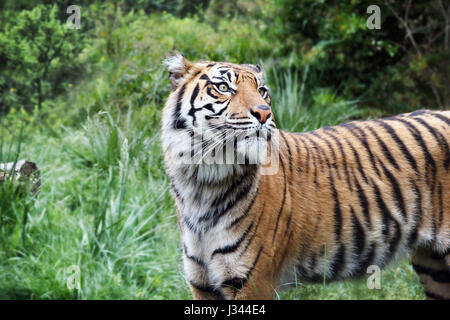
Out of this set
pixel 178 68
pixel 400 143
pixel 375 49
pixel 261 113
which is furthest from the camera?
pixel 375 49

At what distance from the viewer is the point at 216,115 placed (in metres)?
2.40

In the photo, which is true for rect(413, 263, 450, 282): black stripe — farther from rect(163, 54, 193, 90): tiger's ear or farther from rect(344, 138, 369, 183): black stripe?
rect(163, 54, 193, 90): tiger's ear

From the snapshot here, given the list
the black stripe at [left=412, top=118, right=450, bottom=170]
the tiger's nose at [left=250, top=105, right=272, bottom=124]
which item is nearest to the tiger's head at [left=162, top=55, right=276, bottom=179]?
the tiger's nose at [left=250, top=105, right=272, bottom=124]

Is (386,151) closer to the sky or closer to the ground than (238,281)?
closer to the sky

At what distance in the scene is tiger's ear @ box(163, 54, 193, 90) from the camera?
2635 mm

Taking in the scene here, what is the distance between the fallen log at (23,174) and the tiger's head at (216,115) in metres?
1.89

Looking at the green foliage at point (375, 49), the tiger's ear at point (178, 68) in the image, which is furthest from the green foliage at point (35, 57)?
the tiger's ear at point (178, 68)

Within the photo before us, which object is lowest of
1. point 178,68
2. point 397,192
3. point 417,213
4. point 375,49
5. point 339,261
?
point 339,261

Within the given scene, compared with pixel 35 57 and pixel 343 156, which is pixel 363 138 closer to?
pixel 343 156

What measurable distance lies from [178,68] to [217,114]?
43 cm

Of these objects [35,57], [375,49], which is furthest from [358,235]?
[35,57]

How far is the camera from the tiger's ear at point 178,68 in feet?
8.64

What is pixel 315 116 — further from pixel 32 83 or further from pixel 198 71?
pixel 32 83
